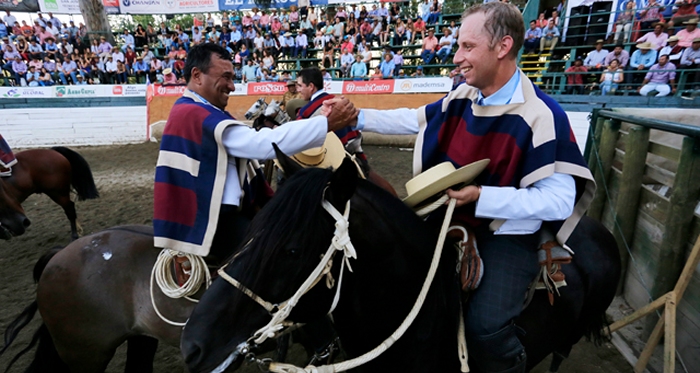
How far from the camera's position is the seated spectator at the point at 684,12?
1043cm

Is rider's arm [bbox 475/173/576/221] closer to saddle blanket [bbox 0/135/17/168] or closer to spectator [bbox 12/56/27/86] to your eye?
saddle blanket [bbox 0/135/17/168]

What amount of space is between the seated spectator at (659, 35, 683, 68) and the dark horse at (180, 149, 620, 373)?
11094 millimetres

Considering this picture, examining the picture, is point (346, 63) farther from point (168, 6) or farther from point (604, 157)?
point (604, 157)

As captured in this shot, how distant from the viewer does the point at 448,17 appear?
17.7 metres

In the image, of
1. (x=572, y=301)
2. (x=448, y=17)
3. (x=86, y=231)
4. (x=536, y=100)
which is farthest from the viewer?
(x=448, y=17)

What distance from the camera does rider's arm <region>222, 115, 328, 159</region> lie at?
6.49 feet

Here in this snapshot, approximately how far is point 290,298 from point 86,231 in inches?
252

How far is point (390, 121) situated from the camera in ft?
6.95

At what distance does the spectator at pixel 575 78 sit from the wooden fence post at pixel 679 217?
936cm

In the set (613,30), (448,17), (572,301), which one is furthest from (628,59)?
(572,301)

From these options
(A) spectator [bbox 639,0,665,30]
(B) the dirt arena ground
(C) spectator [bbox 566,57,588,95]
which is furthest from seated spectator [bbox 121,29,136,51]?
(A) spectator [bbox 639,0,665,30]

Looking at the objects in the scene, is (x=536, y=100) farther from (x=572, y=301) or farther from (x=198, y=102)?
(x=198, y=102)

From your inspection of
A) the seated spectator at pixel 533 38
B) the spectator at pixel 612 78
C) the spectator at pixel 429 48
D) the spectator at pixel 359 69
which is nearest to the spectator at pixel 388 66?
the spectator at pixel 359 69

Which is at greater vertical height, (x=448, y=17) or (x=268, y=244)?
(x=448, y=17)
